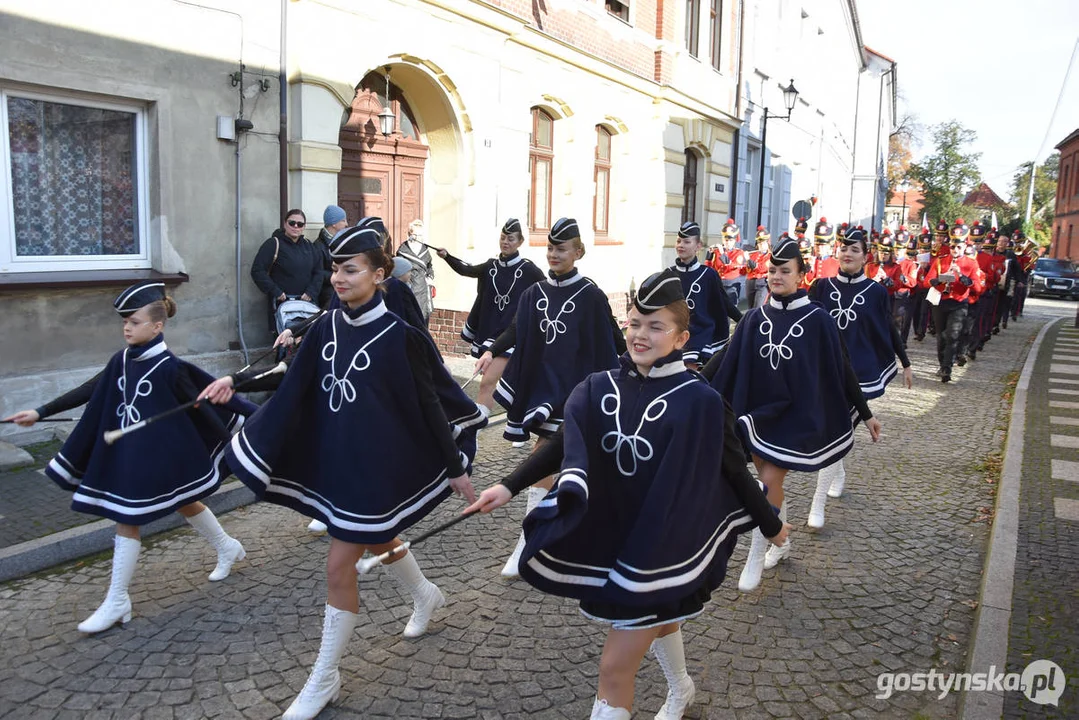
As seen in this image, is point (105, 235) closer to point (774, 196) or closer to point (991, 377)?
point (991, 377)

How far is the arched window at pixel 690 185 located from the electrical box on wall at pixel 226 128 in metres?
13.1

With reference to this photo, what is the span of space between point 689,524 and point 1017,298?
24995mm

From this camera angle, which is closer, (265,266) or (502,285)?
(502,285)

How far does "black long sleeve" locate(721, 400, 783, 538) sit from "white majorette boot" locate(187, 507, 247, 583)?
294 centimetres

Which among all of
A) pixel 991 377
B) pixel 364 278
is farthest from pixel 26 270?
pixel 991 377

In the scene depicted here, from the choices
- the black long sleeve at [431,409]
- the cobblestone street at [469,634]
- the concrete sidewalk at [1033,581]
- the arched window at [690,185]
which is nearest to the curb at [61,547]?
the cobblestone street at [469,634]

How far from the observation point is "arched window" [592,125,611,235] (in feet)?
55.0

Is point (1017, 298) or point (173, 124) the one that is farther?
point (1017, 298)

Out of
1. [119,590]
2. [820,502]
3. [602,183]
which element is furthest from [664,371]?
[602,183]

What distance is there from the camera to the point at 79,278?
25.4 ft

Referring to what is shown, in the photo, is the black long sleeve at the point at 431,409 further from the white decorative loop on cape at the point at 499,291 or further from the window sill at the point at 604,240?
the window sill at the point at 604,240

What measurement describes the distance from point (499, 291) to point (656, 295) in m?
4.72

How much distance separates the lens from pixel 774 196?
27.7 m

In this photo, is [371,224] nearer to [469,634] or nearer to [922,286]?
[469,634]
